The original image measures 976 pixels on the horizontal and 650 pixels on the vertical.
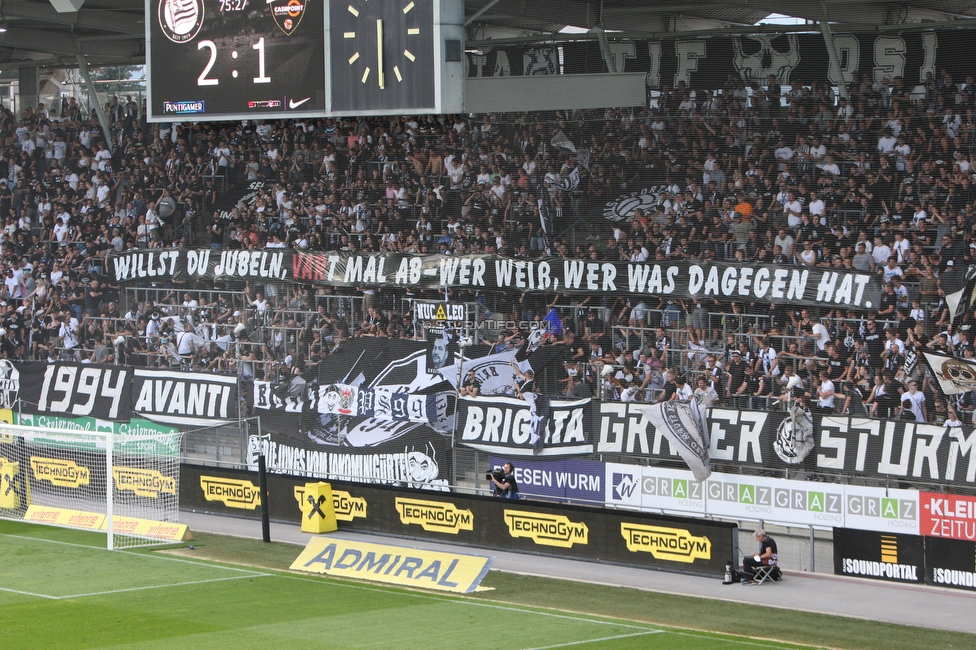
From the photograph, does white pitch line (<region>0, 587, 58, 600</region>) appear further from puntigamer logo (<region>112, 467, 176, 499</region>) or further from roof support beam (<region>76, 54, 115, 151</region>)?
roof support beam (<region>76, 54, 115, 151</region>)

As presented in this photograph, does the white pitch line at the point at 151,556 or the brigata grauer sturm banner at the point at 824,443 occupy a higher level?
the brigata grauer sturm banner at the point at 824,443

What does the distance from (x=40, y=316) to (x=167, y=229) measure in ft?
11.8

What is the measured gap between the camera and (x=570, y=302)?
874 inches

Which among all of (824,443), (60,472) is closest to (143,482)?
(60,472)

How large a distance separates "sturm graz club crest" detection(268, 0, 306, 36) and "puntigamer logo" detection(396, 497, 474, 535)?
7.55m

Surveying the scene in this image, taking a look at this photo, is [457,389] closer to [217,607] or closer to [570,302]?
[570,302]

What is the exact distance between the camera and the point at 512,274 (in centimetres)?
2245

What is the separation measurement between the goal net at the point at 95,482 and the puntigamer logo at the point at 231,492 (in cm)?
60

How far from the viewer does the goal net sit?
20.5m

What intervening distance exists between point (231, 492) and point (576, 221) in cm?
797

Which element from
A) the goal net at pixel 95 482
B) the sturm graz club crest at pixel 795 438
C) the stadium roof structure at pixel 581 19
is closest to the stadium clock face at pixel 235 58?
the stadium roof structure at pixel 581 19

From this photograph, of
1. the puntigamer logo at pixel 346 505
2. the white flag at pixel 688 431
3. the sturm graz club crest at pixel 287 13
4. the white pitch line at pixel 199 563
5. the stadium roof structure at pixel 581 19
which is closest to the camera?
the white pitch line at pixel 199 563

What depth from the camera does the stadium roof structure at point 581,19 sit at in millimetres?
23562

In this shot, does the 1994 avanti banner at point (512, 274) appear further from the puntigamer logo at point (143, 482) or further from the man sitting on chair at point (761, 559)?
the puntigamer logo at point (143, 482)
